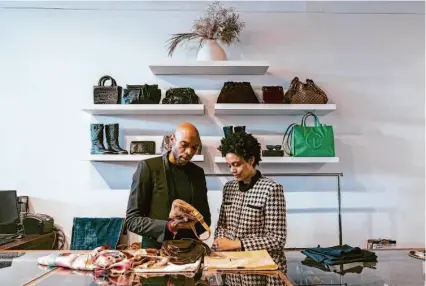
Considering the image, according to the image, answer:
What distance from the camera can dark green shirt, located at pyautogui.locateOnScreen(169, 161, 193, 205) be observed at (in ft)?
6.19

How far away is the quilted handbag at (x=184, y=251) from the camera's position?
1405 millimetres

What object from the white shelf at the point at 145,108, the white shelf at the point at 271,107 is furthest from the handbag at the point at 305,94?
the white shelf at the point at 145,108

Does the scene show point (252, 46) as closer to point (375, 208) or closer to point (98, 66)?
point (98, 66)

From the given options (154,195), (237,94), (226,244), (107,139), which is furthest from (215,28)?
(226,244)

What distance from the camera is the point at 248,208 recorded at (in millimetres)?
1852

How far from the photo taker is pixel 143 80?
11.4 feet

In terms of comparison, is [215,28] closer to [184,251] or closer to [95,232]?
[95,232]

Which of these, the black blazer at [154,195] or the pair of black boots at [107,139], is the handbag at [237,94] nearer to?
the pair of black boots at [107,139]

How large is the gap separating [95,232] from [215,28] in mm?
1903

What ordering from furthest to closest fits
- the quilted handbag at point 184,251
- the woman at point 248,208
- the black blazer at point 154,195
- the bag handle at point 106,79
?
the bag handle at point 106,79 < the black blazer at point 154,195 < the woman at point 248,208 < the quilted handbag at point 184,251

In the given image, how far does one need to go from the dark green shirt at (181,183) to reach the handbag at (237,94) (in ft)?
4.68

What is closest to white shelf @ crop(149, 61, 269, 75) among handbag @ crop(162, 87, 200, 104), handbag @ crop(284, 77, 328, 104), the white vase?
the white vase

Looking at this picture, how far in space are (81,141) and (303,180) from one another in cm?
192

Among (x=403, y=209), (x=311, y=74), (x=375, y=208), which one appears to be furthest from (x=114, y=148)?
(x=403, y=209)
